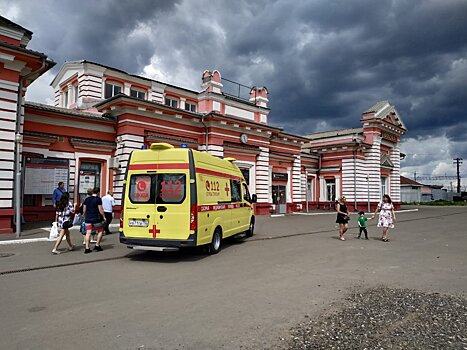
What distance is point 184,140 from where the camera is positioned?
69.6 feet

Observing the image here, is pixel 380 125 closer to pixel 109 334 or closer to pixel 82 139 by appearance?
pixel 82 139

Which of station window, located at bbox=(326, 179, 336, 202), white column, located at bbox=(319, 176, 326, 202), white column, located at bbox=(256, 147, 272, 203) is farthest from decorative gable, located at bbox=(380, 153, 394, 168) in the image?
white column, located at bbox=(256, 147, 272, 203)

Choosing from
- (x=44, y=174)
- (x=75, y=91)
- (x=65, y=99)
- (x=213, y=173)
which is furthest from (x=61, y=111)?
(x=65, y=99)

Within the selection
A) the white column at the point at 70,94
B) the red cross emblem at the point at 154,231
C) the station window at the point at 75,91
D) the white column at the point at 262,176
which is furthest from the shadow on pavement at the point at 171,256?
the white column at the point at 70,94

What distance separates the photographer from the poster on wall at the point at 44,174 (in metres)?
15.4

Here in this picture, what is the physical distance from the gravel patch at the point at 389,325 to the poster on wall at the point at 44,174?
565 inches

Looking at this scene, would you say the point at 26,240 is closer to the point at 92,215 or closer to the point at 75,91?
the point at 92,215

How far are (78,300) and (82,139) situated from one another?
13.5 m

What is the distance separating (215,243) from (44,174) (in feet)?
32.1

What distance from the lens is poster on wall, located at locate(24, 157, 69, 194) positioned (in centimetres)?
1536

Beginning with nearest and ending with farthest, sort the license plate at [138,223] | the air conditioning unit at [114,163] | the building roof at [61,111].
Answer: the license plate at [138,223] → the building roof at [61,111] → the air conditioning unit at [114,163]

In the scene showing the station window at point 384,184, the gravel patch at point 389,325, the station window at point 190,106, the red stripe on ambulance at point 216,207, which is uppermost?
the station window at point 190,106

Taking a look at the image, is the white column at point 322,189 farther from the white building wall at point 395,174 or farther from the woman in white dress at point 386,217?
the woman in white dress at point 386,217

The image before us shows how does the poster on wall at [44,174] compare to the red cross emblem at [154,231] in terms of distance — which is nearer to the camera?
the red cross emblem at [154,231]
